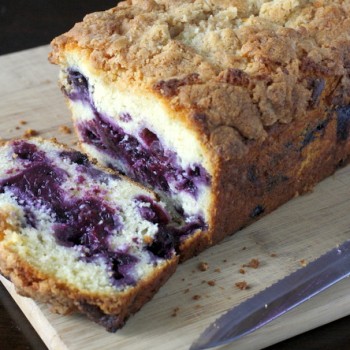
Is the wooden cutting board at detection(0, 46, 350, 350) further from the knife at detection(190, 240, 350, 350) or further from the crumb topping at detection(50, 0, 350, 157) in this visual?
the crumb topping at detection(50, 0, 350, 157)

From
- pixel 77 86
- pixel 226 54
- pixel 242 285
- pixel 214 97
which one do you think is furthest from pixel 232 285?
pixel 77 86

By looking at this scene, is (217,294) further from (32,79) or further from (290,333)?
(32,79)

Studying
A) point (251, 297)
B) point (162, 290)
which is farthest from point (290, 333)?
point (162, 290)

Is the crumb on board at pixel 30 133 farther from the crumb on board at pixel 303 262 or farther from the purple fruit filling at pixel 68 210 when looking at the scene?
the crumb on board at pixel 303 262

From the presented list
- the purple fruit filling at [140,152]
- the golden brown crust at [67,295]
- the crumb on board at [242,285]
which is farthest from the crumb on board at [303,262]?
the golden brown crust at [67,295]

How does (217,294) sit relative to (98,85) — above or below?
below

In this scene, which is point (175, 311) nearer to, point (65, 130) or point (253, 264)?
point (253, 264)
